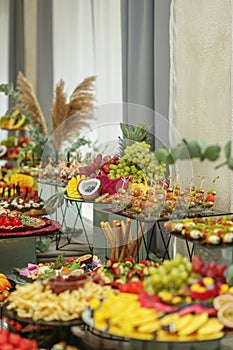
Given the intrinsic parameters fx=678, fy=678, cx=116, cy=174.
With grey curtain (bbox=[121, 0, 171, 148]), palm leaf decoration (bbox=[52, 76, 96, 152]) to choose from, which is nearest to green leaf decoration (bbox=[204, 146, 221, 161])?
grey curtain (bbox=[121, 0, 171, 148])

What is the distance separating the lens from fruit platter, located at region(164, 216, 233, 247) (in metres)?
2.05

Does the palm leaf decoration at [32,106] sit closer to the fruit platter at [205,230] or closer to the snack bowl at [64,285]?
the fruit platter at [205,230]

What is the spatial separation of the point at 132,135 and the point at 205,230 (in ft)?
3.09

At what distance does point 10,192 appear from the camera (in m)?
4.25

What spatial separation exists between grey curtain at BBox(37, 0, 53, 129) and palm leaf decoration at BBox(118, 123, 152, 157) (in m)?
2.99

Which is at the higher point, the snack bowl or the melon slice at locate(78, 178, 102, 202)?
the melon slice at locate(78, 178, 102, 202)

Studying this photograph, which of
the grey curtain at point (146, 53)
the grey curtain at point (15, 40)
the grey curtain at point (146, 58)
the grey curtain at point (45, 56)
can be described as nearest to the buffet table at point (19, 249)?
the grey curtain at point (146, 58)

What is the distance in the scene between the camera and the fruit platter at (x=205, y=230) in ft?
6.72

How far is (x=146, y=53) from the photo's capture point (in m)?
3.69

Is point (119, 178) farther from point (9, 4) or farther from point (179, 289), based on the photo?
point (9, 4)

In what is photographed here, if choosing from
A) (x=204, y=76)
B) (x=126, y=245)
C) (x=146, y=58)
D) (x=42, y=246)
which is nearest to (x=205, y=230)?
(x=126, y=245)

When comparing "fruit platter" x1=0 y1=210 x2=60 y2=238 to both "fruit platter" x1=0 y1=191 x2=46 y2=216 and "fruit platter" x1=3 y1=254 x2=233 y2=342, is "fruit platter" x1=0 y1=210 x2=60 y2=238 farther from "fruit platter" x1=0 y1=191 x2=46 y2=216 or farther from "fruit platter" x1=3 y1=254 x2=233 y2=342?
"fruit platter" x1=3 y1=254 x2=233 y2=342

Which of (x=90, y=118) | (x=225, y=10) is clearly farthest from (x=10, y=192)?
(x=225, y=10)

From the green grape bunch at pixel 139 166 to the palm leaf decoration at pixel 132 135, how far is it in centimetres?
4
